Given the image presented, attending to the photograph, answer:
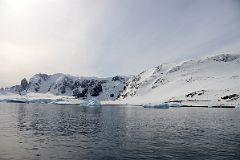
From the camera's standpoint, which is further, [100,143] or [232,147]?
[100,143]

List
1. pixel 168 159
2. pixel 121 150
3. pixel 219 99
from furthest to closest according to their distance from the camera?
1. pixel 219 99
2. pixel 121 150
3. pixel 168 159

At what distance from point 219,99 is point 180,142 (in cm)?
15495

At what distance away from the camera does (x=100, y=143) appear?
40344 millimetres

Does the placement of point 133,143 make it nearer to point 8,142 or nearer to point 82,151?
point 82,151

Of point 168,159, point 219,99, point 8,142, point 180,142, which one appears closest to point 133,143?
point 180,142

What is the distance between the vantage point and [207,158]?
31281mm

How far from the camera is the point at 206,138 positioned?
44.7 meters

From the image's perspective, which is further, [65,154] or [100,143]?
[100,143]

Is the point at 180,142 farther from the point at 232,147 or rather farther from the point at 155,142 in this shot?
the point at 232,147

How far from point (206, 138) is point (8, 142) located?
27259mm

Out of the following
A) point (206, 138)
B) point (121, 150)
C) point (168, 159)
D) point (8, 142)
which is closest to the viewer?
point (168, 159)

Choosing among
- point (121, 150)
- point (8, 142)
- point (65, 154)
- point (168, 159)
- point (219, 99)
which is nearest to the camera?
point (168, 159)

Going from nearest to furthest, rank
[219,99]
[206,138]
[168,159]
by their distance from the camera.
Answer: [168,159]
[206,138]
[219,99]

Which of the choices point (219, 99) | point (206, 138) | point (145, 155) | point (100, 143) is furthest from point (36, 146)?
point (219, 99)
